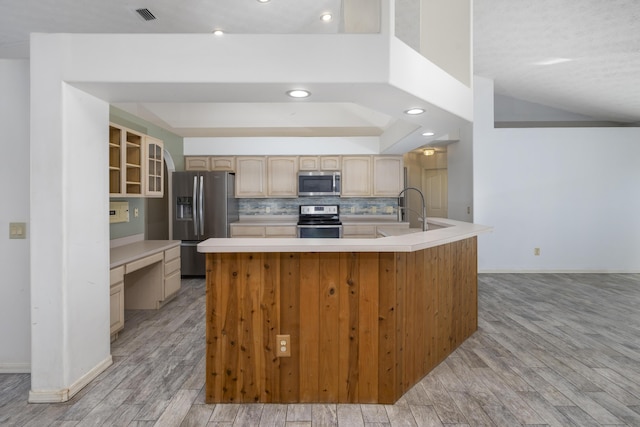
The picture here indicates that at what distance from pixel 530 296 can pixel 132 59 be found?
194 inches

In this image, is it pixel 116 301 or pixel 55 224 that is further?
pixel 116 301

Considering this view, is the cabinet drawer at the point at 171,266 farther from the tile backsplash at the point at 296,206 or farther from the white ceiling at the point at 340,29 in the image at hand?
the tile backsplash at the point at 296,206

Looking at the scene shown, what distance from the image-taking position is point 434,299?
9.14ft

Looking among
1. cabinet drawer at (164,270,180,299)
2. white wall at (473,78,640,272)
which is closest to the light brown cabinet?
white wall at (473,78,640,272)

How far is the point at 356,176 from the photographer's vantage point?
6.22m

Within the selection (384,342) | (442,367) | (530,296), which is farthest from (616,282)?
(384,342)

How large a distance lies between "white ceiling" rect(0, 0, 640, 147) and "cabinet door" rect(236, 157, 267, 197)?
0.52 metres

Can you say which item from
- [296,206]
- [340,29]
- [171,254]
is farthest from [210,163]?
[340,29]

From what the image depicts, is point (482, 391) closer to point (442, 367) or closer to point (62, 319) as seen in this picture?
point (442, 367)

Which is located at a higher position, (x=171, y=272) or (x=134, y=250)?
(x=134, y=250)

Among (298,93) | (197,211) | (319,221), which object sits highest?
(298,93)

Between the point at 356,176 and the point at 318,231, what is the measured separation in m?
1.16

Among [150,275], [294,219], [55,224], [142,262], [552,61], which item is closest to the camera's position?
[55,224]

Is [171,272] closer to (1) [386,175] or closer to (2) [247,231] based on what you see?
(2) [247,231]
